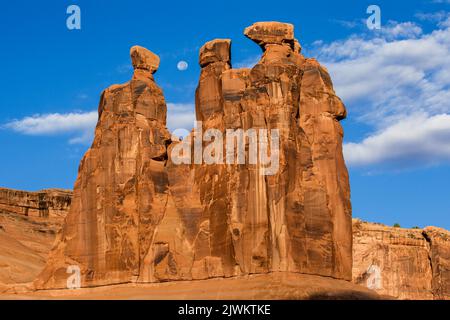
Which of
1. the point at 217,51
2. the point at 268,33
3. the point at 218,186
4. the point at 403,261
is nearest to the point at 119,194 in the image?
the point at 218,186

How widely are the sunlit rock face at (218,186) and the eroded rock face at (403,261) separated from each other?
5175cm

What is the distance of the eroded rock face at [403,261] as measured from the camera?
411 feet

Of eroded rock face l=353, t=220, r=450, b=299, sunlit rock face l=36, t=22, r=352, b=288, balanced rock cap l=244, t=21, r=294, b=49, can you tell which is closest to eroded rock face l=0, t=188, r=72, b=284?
sunlit rock face l=36, t=22, r=352, b=288

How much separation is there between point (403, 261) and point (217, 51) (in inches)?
2295

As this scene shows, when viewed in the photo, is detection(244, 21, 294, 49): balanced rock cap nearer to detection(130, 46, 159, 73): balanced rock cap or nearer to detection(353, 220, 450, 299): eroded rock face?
detection(130, 46, 159, 73): balanced rock cap

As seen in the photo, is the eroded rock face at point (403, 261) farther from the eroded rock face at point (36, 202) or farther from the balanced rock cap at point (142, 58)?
the balanced rock cap at point (142, 58)

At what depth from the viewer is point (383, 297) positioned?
69875 mm

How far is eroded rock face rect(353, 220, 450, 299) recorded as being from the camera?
12531 centimetres

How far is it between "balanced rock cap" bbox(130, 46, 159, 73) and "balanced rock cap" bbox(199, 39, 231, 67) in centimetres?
558

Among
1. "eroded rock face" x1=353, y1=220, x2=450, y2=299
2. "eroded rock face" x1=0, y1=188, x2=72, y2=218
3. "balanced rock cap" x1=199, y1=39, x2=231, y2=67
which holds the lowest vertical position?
"eroded rock face" x1=353, y1=220, x2=450, y2=299

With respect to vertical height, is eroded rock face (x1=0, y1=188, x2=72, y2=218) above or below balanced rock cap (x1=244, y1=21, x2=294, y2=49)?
below

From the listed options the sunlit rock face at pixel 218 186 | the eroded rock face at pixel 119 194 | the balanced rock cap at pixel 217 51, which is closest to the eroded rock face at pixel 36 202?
the eroded rock face at pixel 119 194

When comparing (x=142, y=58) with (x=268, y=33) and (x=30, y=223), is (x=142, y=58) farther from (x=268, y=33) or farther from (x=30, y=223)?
(x=30, y=223)

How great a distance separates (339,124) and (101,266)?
22247 mm
